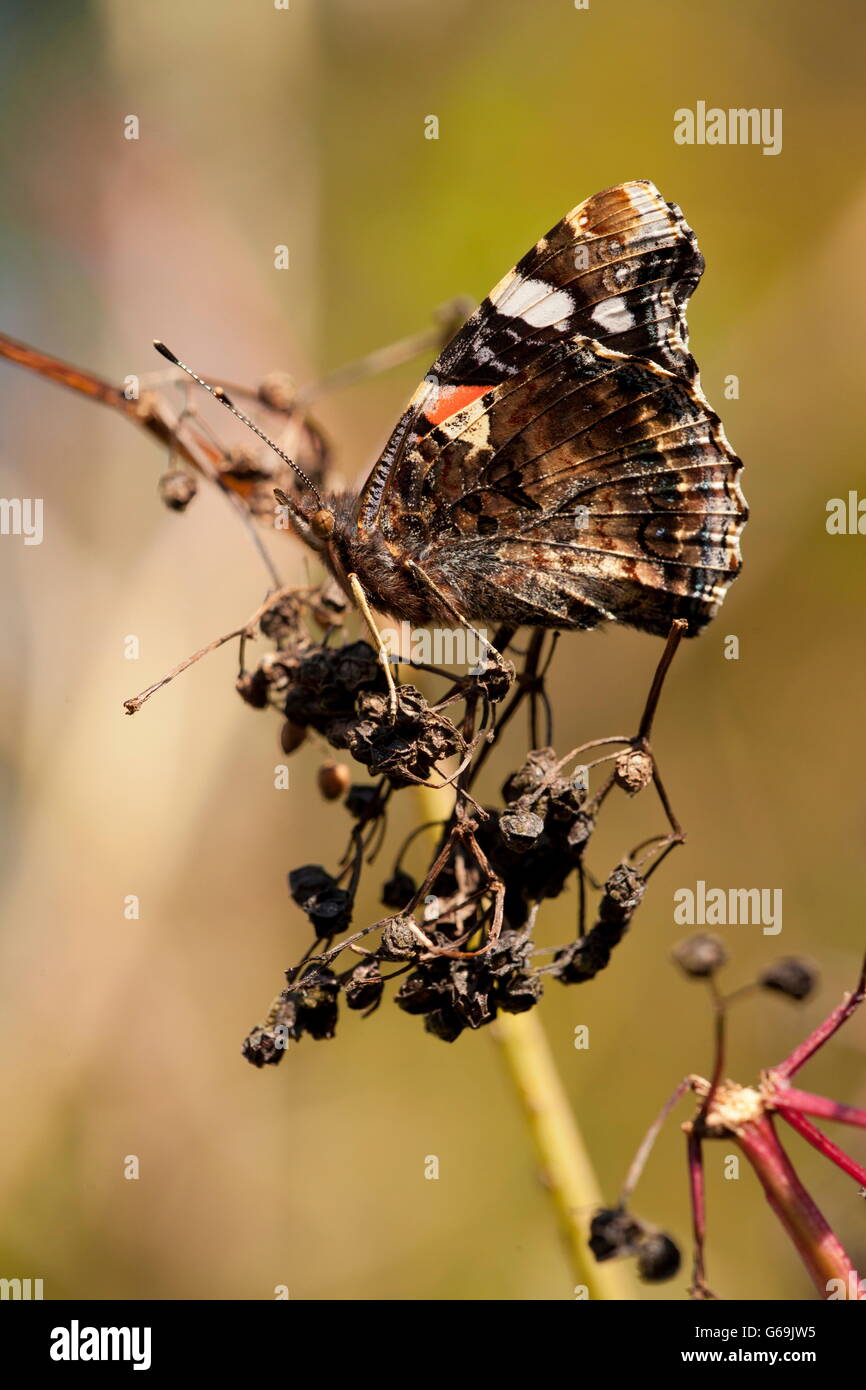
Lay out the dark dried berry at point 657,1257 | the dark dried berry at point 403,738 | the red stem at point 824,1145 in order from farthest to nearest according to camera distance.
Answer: the dark dried berry at point 403,738
the dark dried berry at point 657,1257
the red stem at point 824,1145

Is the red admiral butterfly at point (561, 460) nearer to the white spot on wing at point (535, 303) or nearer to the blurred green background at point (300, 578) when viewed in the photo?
the white spot on wing at point (535, 303)

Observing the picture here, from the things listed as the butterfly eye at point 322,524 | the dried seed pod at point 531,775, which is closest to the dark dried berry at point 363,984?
the dried seed pod at point 531,775

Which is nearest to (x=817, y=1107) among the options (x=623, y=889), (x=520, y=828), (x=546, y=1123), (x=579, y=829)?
(x=623, y=889)

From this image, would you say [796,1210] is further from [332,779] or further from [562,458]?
[562,458]

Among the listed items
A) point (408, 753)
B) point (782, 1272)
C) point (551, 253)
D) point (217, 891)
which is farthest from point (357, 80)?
point (782, 1272)

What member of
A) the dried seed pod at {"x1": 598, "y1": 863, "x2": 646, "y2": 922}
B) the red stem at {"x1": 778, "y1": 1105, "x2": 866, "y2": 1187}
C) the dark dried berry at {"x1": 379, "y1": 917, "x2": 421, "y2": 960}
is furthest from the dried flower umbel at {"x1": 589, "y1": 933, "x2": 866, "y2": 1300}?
the dark dried berry at {"x1": 379, "y1": 917, "x2": 421, "y2": 960}

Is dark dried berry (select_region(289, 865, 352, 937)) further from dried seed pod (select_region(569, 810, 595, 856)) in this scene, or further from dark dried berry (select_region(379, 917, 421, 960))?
dried seed pod (select_region(569, 810, 595, 856))

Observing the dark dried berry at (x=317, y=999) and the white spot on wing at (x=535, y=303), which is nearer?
the dark dried berry at (x=317, y=999)
